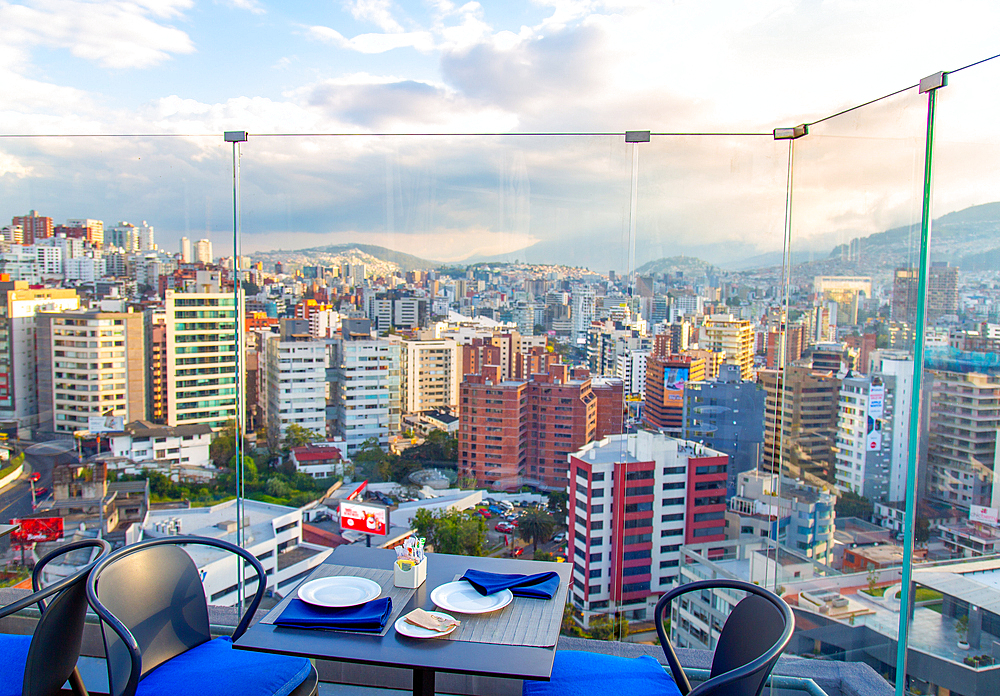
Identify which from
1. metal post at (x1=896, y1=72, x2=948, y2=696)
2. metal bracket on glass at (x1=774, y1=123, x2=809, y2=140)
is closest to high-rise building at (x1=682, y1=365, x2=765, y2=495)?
metal post at (x1=896, y1=72, x2=948, y2=696)

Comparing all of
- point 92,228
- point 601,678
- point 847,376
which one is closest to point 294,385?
point 92,228

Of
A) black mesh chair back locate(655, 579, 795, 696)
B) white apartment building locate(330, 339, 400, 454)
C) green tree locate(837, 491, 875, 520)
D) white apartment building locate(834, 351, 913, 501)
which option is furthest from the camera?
white apartment building locate(330, 339, 400, 454)

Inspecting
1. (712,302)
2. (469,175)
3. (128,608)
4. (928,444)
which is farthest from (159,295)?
(928,444)

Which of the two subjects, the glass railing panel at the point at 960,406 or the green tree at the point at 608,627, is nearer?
the glass railing panel at the point at 960,406

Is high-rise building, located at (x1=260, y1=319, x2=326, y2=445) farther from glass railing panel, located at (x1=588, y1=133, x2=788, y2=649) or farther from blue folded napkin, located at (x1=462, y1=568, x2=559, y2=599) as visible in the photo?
blue folded napkin, located at (x1=462, y1=568, x2=559, y2=599)

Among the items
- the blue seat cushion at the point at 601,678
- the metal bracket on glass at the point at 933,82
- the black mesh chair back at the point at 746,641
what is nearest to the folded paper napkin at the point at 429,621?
the blue seat cushion at the point at 601,678

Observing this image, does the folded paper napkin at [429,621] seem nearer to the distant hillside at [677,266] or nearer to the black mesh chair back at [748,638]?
the black mesh chair back at [748,638]
